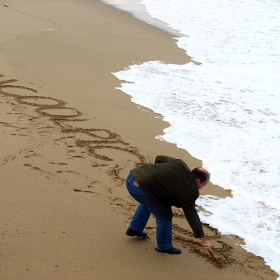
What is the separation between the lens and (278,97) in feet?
31.3

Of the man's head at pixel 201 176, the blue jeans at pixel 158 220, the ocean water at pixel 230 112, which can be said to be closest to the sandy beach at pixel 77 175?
the blue jeans at pixel 158 220

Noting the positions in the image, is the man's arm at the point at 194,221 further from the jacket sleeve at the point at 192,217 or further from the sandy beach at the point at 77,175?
the sandy beach at the point at 77,175

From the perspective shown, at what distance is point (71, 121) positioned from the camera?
6.68 metres

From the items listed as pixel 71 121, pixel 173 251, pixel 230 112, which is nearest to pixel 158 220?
pixel 173 251

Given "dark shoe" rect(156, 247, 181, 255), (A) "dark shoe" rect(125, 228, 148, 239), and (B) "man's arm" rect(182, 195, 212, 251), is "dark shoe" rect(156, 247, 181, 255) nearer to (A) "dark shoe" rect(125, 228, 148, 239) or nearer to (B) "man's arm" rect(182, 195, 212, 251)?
(A) "dark shoe" rect(125, 228, 148, 239)

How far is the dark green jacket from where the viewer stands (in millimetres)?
3922

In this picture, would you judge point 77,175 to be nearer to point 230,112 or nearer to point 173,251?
point 173,251

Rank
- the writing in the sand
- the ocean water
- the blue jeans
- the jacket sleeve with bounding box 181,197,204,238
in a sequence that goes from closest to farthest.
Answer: the jacket sleeve with bounding box 181,197,204,238 < the blue jeans < the ocean water < the writing in the sand

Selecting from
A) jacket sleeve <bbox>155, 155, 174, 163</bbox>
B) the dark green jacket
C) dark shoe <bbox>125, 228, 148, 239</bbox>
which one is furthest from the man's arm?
dark shoe <bbox>125, 228, 148, 239</bbox>

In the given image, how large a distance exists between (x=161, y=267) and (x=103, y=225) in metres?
0.73

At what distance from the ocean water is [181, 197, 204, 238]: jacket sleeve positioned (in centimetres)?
86

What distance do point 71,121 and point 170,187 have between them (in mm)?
3049

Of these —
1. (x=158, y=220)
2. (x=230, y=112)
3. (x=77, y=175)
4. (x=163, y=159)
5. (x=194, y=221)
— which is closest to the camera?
(x=194, y=221)

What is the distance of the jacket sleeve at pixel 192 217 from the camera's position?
3871mm
